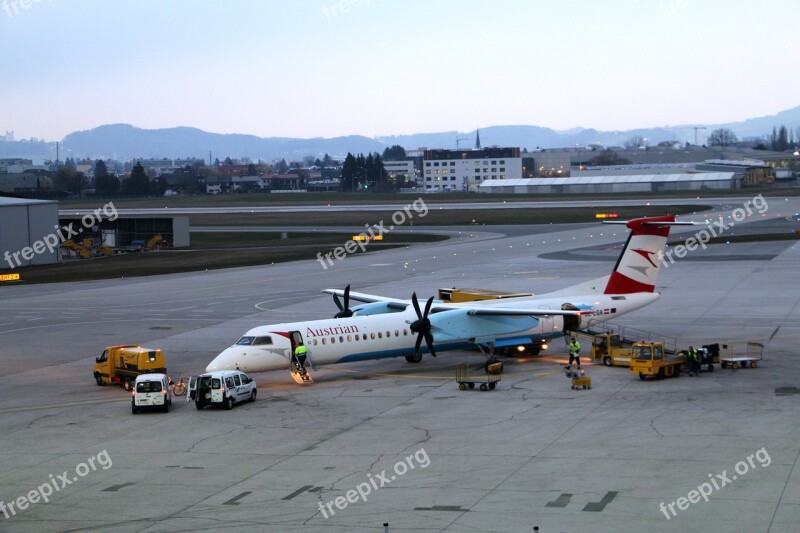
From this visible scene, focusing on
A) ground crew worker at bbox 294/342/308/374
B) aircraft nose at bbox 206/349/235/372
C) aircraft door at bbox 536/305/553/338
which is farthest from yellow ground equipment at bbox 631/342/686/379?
aircraft nose at bbox 206/349/235/372

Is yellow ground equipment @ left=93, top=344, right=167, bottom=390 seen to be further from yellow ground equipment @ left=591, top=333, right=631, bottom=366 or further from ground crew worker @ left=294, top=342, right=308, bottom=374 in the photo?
yellow ground equipment @ left=591, top=333, right=631, bottom=366

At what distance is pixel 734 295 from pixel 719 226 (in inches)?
2093

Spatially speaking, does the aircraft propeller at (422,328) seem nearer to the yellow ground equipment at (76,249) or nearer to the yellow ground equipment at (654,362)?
the yellow ground equipment at (654,362)

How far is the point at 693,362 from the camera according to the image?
129ft

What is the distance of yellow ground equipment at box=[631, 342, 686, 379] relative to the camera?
38.9 meters

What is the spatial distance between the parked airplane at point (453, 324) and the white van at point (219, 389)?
2184mm

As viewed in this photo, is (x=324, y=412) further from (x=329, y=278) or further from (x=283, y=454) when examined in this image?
(x=329, y=278)

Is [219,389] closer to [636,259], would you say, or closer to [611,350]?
[611,350]

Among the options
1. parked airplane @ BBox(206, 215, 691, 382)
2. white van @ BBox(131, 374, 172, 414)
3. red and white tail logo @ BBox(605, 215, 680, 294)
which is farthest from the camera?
red and white tail logo @ BBox(605, 215, 680, 294)

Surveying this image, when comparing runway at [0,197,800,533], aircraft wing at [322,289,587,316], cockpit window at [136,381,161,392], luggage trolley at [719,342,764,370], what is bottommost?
runway at [0,197,800,533]

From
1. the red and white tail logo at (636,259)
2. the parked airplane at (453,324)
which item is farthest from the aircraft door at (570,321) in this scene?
the red and white tail logo at (636,259)

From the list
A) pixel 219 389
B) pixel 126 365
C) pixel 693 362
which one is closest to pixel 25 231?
pixel 126 365

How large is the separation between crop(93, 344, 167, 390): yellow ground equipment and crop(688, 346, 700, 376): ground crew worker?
73.9ft

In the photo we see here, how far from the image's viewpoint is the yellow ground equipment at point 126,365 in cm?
4178
